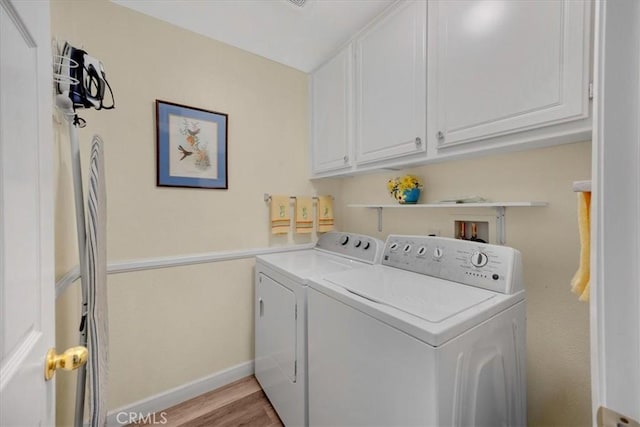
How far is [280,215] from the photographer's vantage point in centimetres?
208

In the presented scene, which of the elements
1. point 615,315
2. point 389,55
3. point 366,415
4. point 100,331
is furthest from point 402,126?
point 100,331

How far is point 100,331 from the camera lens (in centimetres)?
89

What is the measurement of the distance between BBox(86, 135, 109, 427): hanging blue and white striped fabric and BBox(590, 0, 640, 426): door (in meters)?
1.27

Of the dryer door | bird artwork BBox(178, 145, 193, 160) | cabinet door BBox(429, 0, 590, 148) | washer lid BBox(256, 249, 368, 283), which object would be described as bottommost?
the dryer door

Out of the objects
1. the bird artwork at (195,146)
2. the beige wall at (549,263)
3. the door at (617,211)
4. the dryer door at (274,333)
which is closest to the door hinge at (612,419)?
the door at (617,211)

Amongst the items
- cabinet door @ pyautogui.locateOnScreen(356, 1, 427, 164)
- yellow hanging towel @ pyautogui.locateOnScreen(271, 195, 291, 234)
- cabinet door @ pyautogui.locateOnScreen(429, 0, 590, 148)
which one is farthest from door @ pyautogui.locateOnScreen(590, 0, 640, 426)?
yellow hanging towel @ pyautogui.locateOnScreen(271, 195, 291, 234)

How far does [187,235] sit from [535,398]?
2.14m

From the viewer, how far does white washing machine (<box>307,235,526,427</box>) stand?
78 cm

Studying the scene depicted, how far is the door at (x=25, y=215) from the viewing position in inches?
16.8

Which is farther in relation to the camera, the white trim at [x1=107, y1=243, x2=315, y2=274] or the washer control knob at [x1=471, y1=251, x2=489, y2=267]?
the white trim at [x1=107, y1=243, x2=315, y2=274]

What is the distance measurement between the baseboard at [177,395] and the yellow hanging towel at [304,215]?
1.10 m

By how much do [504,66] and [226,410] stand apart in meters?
2.39

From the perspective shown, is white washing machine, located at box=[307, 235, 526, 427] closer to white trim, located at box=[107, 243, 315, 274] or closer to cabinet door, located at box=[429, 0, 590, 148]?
cabinet door, located at box=[429, 0, 590, 148]

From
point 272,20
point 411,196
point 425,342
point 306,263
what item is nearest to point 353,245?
point 306,263
